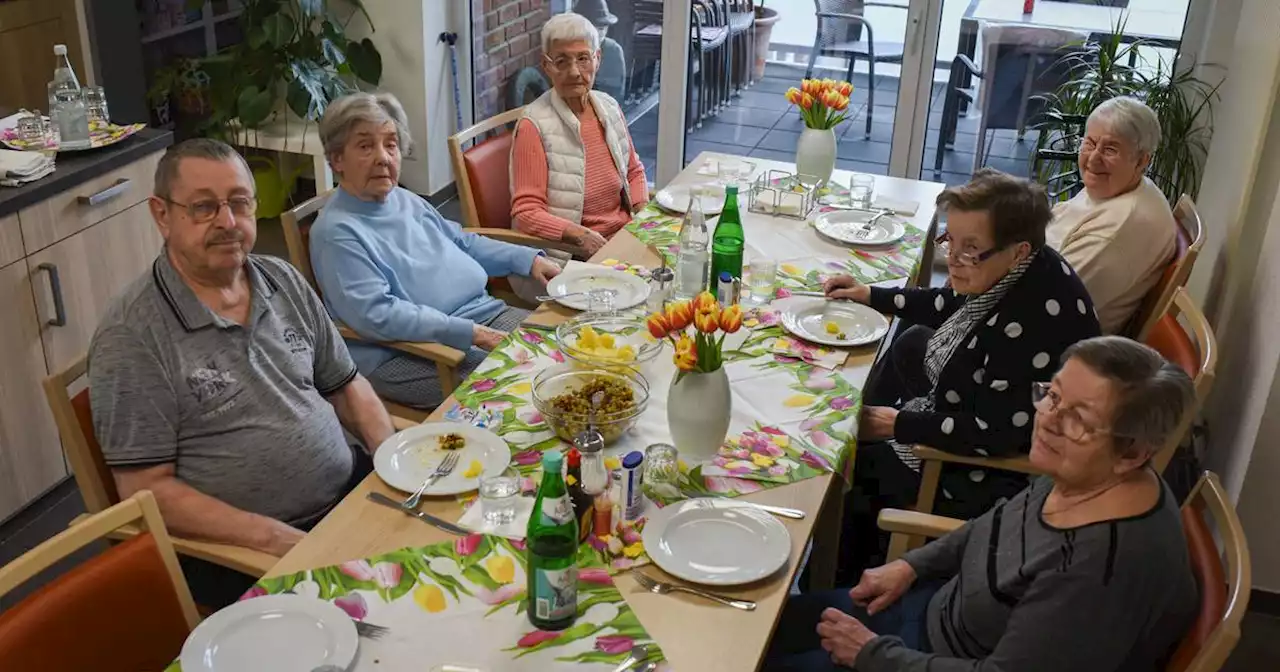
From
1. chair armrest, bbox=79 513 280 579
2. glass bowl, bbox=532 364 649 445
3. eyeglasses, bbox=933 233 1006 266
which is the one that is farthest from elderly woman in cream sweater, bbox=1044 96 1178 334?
chair armrest, bbox=79 513 280 579

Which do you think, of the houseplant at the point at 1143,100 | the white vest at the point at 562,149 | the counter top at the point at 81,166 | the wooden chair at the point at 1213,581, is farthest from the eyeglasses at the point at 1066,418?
the counter top at the point at 81,166

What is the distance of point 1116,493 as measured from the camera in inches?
63.4

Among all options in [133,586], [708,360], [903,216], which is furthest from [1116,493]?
[903,216]

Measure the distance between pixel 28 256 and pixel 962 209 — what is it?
7.37 ft

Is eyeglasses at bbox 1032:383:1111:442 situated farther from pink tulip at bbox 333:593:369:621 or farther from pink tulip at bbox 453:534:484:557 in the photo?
pink tulip at bbox 333:593:369:621

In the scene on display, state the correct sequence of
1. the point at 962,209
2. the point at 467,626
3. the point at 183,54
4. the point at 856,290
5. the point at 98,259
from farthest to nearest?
the point at 183,54 → the point at 98,259 → the point at 856,290 → the point at 962,209 → the point at 467,626

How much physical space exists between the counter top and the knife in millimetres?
1511

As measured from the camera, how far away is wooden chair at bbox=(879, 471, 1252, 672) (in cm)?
147

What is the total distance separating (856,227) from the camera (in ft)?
10.2

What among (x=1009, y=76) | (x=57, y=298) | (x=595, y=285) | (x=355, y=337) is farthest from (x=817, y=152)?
(x=57, y=298)

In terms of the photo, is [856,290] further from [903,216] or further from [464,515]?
[464,515]

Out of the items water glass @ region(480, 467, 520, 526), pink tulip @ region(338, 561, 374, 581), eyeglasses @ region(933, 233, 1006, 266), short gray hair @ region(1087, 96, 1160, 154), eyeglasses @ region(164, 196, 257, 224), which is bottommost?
pink tulip @ region(338, 561, 374, 581)

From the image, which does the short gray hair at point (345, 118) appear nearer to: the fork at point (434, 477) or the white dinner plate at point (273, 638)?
the fork at point (434, 477)

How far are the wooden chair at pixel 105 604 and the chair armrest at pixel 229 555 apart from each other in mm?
159
